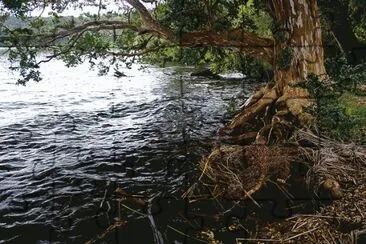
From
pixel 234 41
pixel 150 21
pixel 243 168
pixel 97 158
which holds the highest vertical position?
pixel 150 21

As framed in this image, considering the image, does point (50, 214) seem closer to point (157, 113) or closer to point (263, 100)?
point (263, 100)

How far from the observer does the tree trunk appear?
11.7m

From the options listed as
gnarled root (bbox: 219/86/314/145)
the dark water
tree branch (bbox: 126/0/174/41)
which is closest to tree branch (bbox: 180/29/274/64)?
tree branch (bbox: 126/0/174/41)

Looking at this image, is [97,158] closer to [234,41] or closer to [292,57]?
[234,41]

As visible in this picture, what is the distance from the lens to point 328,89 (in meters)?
9.89

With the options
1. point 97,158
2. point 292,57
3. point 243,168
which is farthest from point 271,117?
point 97,158

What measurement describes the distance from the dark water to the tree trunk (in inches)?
84.5

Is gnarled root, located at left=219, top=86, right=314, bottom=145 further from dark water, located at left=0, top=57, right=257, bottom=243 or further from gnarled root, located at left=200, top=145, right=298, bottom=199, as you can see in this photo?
dark water, located at left=0, top=57, right=257, bottom=243

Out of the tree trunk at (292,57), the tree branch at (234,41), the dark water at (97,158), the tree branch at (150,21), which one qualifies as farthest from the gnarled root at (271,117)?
the tree branch at (150,21)

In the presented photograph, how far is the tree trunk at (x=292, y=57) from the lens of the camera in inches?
461

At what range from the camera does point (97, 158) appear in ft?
38.0

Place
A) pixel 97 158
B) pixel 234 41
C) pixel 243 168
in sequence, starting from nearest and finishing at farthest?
pixel 243 168 → pixel 97 158 → pixel 234 41

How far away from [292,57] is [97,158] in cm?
677

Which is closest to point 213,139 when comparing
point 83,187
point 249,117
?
point 249,117
